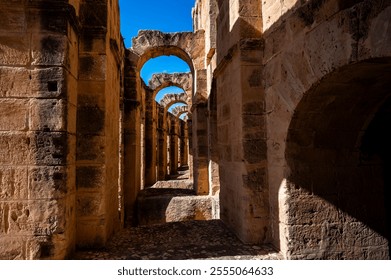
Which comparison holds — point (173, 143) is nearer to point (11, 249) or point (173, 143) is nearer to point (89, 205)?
point (89, 205)

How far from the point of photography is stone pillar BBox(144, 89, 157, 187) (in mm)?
11559

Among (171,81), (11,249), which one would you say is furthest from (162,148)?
(11,249)

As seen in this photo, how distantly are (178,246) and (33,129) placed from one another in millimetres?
2194

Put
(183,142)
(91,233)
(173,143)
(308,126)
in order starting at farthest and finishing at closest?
(183,142) → (173,143) → (91,233) → (308,126)

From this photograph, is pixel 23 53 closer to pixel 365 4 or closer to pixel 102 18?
pixel 102 18

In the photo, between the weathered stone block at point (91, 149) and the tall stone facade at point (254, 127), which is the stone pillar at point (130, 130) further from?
the weathered stone block at point (91, 149)

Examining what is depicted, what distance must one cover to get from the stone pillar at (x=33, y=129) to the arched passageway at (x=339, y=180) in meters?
2.44

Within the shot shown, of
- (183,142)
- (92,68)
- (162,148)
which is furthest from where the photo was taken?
(183,142)

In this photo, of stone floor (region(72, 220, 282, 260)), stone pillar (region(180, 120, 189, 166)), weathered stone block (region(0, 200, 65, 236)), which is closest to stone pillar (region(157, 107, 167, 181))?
stone pillar (region(180, 120, 189, 166))

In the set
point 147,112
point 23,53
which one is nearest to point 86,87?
point 23,53

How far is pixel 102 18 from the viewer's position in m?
3.41

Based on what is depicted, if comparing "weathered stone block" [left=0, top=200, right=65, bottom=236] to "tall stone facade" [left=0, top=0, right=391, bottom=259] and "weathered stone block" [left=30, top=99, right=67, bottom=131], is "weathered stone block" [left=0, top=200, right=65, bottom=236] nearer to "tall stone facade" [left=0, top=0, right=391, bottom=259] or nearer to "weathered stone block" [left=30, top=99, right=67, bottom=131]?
"tall stone facade" [left=0, top=0, right=391, bottom=259]

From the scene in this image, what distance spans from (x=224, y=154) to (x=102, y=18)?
2.65 meters

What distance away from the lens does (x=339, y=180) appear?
300cm
